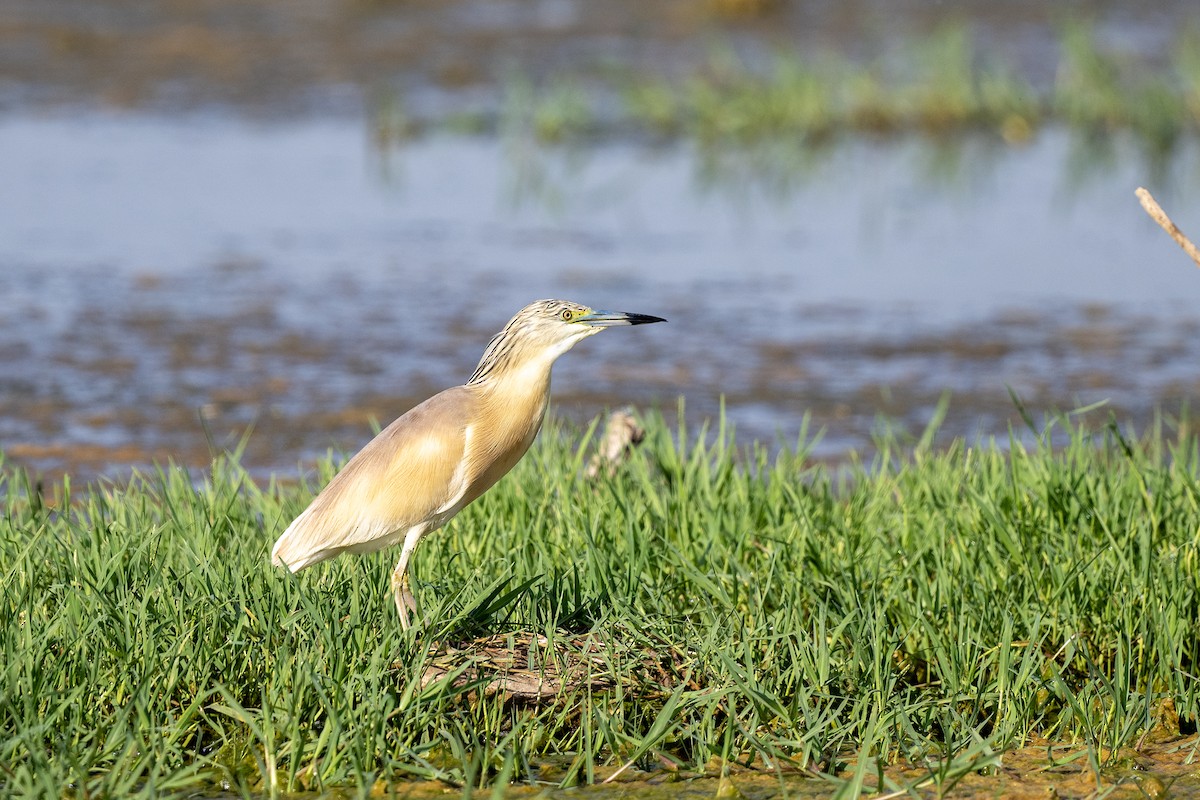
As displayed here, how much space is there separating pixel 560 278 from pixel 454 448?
243 inches

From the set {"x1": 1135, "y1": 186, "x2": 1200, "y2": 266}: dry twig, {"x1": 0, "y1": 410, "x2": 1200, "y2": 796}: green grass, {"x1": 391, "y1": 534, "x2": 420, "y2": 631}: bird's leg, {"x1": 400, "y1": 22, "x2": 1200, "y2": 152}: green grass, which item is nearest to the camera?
{"x1": 1135, "y1": 186, "x2": 1200, "y2": 266}: dry twig

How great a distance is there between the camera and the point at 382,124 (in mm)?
14156

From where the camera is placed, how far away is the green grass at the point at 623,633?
4.23m


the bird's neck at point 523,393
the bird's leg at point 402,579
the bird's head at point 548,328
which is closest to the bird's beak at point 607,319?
the bird's head at point 548,328

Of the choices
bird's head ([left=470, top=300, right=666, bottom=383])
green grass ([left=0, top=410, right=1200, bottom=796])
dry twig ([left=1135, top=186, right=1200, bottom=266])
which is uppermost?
dry twig ([left=1135, top=186, right=1200, bottom=266])

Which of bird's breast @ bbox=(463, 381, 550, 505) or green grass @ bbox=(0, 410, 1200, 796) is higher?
bird's breast @ bbox=(463, 381, 550, 505)

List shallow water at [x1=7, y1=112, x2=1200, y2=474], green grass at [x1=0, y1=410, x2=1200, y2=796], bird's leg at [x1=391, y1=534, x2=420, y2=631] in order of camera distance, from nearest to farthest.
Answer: green grass at [x1=0, y1=410, x2=1200, y2=796], bird's leg at [x1=391, y1=534, x2=420, y2=631], shallow water at [x1=7, y1=112, x2=1200, y2=474]

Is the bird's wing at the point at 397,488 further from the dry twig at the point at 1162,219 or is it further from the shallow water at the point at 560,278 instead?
the shallow water at the point at 560,278

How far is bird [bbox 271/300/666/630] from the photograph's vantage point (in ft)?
14.0

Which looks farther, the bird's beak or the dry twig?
the bird's beak

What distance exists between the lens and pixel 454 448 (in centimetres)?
428

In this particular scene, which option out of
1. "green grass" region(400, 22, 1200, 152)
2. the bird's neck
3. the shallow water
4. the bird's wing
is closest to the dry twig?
the bird's neck

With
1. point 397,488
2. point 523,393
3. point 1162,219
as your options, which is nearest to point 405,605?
point 397,488

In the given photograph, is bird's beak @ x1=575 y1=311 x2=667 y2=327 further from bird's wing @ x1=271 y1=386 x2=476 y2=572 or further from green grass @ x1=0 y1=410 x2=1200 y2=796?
green grass @ x1=0 y1=410 x2=1200 y2=796
